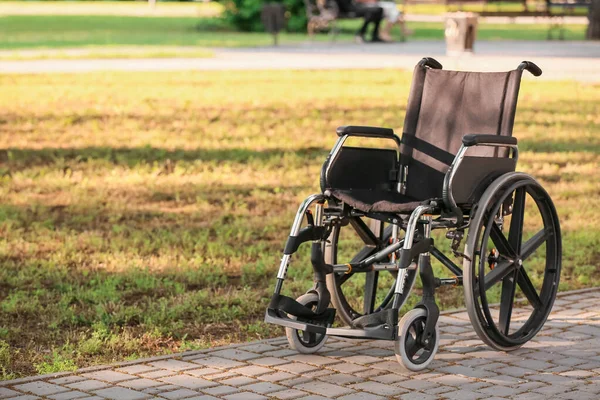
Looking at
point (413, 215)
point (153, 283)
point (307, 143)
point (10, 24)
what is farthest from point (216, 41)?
point (413, 215)

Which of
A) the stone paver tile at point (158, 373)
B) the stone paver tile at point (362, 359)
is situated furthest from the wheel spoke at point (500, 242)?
the stone paver tile at point (158, 373)

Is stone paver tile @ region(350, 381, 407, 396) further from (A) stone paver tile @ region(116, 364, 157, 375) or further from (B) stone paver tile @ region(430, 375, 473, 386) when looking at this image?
(A) stone paver tile @ region(116, 364, 157, 375)

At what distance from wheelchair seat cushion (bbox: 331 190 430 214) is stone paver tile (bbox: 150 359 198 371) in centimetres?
101

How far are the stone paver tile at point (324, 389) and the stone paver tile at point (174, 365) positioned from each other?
537 millimetres

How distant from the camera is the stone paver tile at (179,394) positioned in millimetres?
4816

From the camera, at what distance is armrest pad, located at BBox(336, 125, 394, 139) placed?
5746 millimetres

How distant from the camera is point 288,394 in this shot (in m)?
4.88

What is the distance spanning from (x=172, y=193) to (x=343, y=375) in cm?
481

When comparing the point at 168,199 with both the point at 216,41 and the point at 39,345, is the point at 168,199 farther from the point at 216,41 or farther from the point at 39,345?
the point at 216,41

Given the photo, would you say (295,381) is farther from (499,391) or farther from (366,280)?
(366,280)

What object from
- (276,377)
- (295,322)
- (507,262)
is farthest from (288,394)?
(507,262)

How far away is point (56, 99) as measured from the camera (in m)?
15.0

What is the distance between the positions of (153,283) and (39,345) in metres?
1.23

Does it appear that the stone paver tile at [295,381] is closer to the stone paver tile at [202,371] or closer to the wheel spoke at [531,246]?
the stone paver tile at [202,371]
